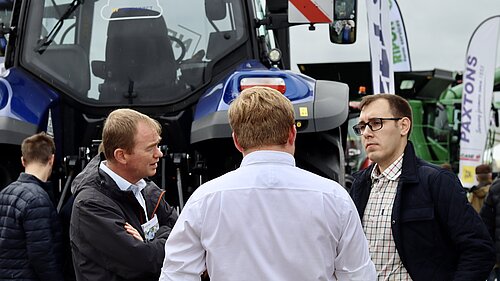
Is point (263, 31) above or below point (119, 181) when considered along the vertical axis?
above

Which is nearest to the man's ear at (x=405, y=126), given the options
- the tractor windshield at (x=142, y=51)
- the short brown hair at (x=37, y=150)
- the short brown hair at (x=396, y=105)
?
the short brown hair at (x=396, y=105)

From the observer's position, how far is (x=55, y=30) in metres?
5.87

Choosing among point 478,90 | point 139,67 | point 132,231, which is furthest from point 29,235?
point 478,90

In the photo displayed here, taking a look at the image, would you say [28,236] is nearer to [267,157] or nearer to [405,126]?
[405,126]

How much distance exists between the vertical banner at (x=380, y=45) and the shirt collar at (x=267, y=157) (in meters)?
5.85

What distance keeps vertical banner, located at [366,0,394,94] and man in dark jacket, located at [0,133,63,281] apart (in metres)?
4.46

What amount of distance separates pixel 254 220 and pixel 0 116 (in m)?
3.12

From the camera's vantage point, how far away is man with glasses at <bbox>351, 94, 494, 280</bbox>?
3318 mm

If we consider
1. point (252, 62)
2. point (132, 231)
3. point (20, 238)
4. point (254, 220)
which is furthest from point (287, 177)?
point (252, 62)

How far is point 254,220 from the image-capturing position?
2.41 metres

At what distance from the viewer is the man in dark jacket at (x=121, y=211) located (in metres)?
3.16

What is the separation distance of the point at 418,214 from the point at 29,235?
2087mm

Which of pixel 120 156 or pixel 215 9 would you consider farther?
pixel 215 9

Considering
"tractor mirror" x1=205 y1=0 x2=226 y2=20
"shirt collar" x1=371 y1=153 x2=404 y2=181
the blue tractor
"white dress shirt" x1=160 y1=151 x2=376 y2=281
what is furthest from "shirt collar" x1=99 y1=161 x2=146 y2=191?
"tractor mirror" x1=205 y1=0 x2=226 y2=20
